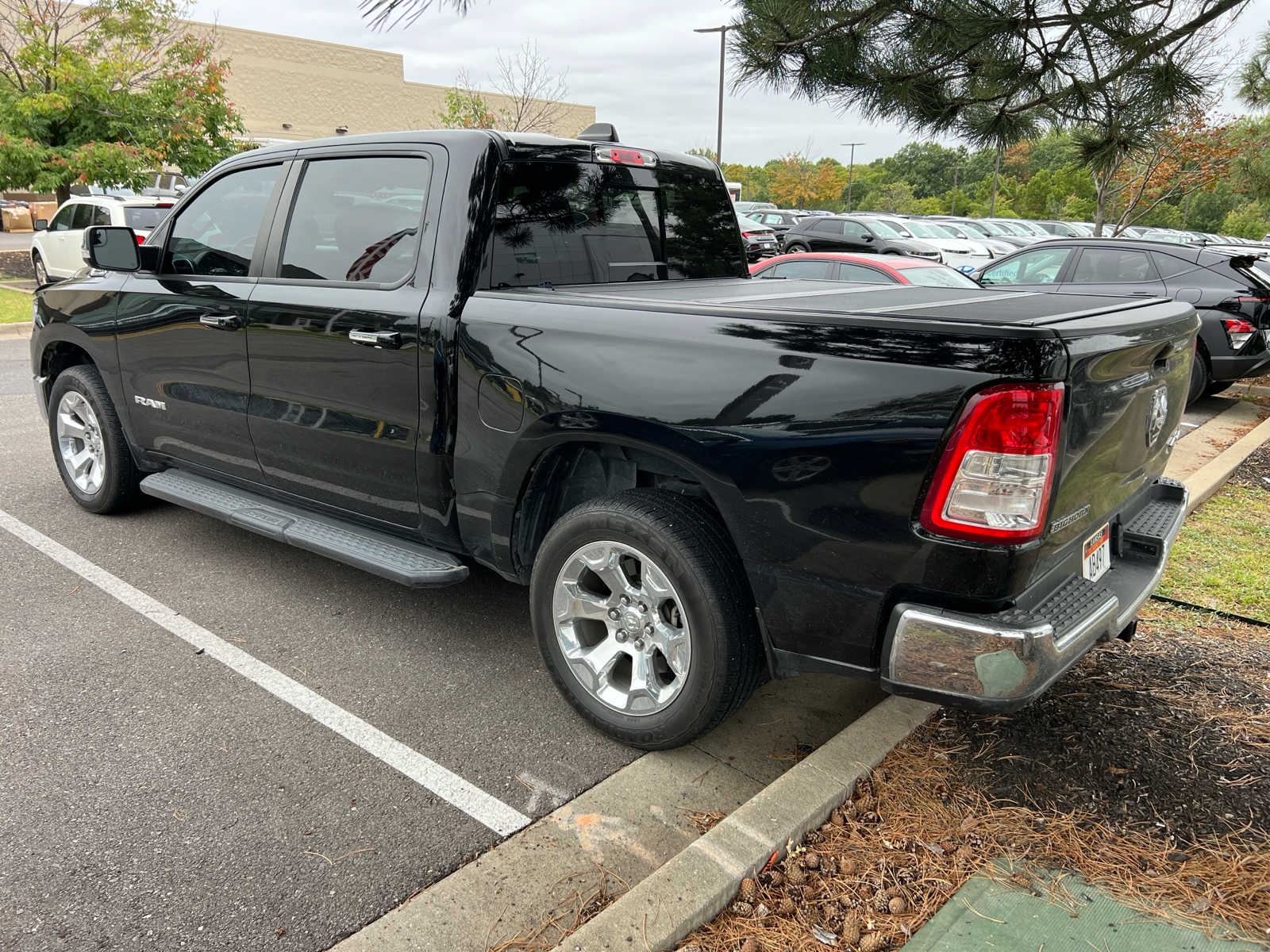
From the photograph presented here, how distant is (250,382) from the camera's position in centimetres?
411

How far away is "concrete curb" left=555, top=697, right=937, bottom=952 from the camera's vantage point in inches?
89.8

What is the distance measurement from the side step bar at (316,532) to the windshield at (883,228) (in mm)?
20198

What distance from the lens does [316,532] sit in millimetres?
3955

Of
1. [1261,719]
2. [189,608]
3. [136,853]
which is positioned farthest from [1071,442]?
[189,608]

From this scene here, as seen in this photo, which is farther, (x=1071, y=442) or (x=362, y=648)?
(x=362, y=648)

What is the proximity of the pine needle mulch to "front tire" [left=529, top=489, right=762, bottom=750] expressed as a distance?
54 centimetres

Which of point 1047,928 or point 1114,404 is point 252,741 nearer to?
point 1047,928

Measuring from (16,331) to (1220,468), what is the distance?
45.0ft

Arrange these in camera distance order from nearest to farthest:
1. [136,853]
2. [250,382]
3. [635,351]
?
[136,853] < [635,351] < [250,382]

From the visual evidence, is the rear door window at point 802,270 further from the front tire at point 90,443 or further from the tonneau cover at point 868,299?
the front tire at point 90,443

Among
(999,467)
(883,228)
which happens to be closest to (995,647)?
(999,467)

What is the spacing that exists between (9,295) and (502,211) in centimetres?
1520

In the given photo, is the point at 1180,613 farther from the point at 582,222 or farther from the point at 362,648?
the point at 362,648

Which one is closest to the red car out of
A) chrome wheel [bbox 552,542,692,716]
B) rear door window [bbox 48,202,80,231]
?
chrome wheel [bbox 552,542,692,716]
